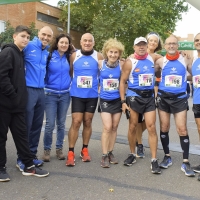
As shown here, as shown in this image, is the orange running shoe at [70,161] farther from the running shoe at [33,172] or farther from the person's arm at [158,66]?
the person's arm at [158,66]

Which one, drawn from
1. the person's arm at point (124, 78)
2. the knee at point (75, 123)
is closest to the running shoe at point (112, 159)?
the knee at point (75, 123)

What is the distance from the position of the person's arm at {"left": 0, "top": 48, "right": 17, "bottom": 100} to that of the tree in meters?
22.1

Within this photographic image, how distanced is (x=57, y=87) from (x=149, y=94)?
1.38 meters

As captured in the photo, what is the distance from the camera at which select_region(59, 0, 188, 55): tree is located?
25469 mm

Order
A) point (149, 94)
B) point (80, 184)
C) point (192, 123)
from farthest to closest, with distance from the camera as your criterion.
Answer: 1. point (192, 123)
2. point (149, 94)
3. point (80, 184)

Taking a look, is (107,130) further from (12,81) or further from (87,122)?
(12,81)

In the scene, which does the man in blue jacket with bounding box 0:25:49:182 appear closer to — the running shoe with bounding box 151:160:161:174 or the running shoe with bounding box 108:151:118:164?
the running shoe with bounding box 108:151:118:164

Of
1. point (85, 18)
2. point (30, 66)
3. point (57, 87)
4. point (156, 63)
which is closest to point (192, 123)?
point (156, 63)

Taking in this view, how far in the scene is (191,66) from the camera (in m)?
4.45

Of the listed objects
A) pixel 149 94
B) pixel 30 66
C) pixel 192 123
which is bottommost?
pixel 192 123

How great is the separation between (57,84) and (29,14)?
25.7 m

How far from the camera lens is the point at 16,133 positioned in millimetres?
4031

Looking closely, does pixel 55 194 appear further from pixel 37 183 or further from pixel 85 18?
pixel 85 18

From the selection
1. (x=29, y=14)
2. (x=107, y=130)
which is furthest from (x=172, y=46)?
(x=29, y=14)
